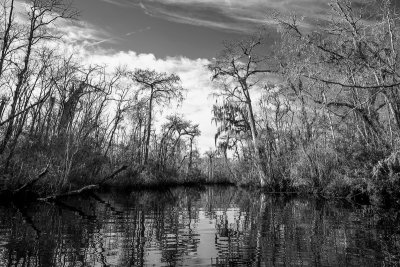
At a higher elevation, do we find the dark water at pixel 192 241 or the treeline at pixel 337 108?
the treeline at pixel 337 108

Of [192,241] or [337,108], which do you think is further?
[337,108]

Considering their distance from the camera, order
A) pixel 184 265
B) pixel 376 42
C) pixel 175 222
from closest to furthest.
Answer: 1. pixel 184 265
2. pixel 175 222
3. pixel 376 42

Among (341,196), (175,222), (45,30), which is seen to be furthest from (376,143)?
(45,30)

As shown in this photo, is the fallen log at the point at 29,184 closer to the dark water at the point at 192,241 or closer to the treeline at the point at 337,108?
the dark water at the point at 192,241

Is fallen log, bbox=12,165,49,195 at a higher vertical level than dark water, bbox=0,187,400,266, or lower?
higher

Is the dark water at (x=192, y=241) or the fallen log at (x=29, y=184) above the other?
the fallen log at (x=29, y=184)

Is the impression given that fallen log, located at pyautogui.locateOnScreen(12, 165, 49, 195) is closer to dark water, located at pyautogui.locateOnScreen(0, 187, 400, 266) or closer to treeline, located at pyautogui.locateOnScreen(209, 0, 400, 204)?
dark water, located at pyautogui.locateOnScreen(0, 187, 400, 266)

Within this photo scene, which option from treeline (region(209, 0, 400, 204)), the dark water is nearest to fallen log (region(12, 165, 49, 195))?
the dark water

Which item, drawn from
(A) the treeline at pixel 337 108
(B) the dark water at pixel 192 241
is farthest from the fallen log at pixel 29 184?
(A) the treeline at pixel 337 108

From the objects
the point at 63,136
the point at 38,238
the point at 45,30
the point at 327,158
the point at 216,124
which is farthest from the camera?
the point at 216,124

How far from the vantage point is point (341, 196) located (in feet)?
61.5

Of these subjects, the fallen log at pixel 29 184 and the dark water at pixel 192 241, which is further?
the fallen log at pixel 29 184

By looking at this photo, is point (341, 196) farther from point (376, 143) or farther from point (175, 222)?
point (175, 222)

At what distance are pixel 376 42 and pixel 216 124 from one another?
25.3 meters
